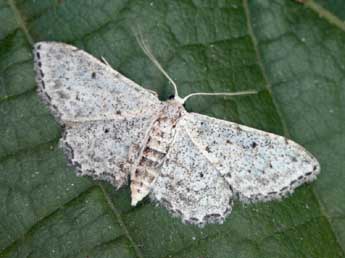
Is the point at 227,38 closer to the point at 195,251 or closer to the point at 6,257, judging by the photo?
the point at 195,251

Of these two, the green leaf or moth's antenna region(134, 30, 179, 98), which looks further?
moth's antenna region(134, 30, 179, 98)

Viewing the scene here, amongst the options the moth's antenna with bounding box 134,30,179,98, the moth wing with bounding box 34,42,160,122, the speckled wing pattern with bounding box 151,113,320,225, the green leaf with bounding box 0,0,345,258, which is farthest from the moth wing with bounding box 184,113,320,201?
the moth wing with bounding box 34,42,160,122

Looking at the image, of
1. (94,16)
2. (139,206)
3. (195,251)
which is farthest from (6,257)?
(94,16)

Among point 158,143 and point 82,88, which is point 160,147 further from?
point 82,88

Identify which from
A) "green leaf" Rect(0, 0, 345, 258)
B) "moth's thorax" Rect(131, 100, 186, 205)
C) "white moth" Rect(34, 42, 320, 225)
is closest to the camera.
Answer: "green leaf" Rect(0, 0, 345, 258)

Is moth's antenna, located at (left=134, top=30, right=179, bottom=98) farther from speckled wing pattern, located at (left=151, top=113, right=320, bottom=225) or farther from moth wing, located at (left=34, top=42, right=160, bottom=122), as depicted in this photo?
speckled wing pattern, located at (left=151, top=113, right=320, bottom=225)

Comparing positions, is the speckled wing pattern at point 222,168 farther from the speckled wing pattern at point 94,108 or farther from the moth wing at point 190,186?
the speckled wing pattern at point 94,108

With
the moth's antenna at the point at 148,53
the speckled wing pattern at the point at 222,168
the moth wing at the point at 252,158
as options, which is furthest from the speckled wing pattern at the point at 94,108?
the moth wing at the point at 252,158
